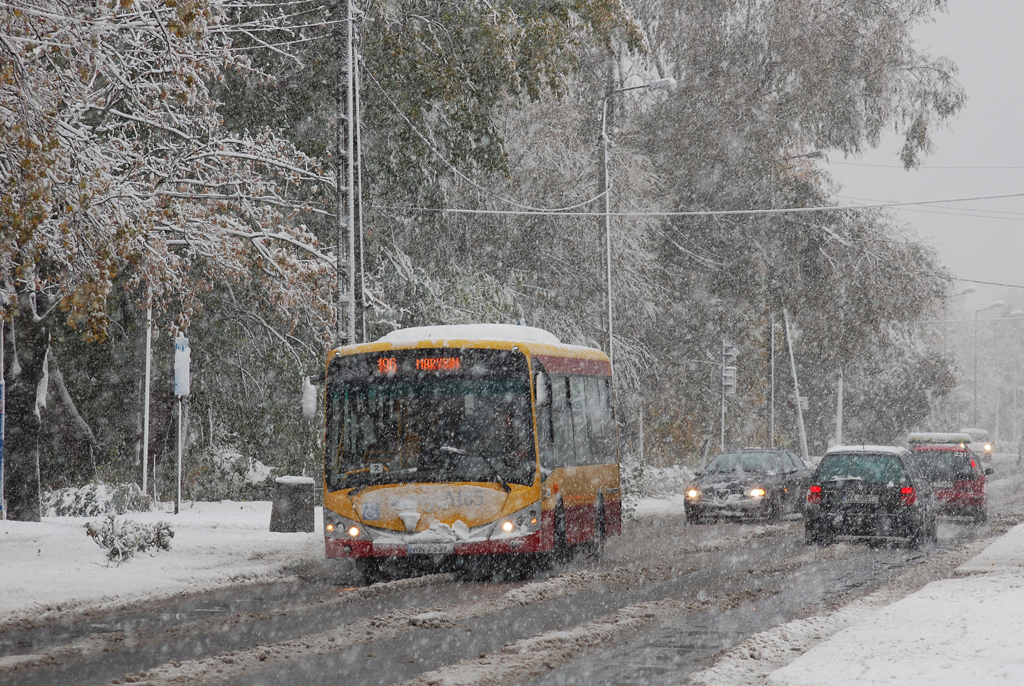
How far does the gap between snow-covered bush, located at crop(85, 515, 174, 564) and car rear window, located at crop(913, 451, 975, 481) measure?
54.2ft

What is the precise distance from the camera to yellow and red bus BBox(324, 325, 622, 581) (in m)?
14.9

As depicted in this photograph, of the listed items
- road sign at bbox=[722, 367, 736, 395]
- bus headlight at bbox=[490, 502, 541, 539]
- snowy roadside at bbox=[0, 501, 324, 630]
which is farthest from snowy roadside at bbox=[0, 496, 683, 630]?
road sign at bbox=[722, 367, 736, 395]

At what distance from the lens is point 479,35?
22.6 m

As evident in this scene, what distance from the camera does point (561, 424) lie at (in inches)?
651

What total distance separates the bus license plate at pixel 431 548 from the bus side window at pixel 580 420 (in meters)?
2.86

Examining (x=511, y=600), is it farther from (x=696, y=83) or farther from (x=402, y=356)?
(x=696, y=83)

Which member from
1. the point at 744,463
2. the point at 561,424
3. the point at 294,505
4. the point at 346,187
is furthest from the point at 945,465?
the point at 346,187

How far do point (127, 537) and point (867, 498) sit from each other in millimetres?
11043

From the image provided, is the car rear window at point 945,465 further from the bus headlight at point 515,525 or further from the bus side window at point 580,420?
the bus headlight at point 515,525

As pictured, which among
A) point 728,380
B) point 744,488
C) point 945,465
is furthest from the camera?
point 728,380

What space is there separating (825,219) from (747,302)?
3542mm

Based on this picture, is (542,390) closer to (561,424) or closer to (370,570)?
(561,424)

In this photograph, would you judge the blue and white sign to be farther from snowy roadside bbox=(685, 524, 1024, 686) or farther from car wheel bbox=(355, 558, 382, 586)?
snowy roadside bbox=(685, 524, 1024, 686)

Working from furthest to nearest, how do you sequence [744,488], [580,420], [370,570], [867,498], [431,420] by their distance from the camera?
[744,488] → [867,498] → [580,420] → [370,570] → [431,420]
